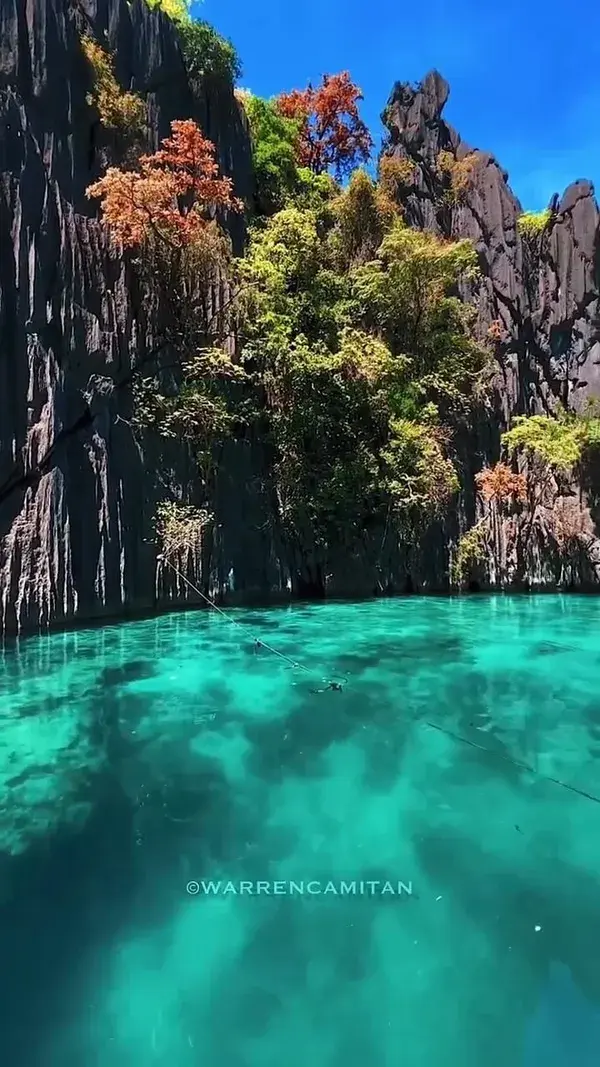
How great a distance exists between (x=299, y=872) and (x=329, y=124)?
1842 centimetres

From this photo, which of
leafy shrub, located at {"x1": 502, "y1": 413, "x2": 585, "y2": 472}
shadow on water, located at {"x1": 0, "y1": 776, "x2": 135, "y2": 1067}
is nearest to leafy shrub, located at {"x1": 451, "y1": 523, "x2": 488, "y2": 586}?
leafy shrub, located at {"x1": 502, "y1": 413, "x2": 585, "y2": 472}

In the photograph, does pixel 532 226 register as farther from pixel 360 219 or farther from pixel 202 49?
pixel 202 49

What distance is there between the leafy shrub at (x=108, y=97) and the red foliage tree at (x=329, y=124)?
6.41m

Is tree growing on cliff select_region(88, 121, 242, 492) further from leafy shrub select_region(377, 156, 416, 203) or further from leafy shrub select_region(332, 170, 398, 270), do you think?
leafy shrub select_region(377, 156, 416, 203)

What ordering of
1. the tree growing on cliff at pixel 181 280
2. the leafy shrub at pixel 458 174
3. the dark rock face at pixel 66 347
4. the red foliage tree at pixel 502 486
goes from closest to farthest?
the dark rock face at pixel 66 347 → the tree growing on cliff at pixel 181 280 → the red foliage tree at pixel 502 486 → the leafy shrub at pixel 458 174

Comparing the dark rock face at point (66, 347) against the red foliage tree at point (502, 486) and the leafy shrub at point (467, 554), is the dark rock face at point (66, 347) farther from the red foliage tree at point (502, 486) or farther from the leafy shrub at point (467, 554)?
the red foliage tree at point (502, 486)

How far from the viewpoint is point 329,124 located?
672 inches

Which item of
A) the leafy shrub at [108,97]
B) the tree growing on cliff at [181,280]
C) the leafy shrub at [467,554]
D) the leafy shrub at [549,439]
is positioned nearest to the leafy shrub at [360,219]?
the tree growing on cliff at [181,280]

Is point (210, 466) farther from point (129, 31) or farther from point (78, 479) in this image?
point (129, 31)

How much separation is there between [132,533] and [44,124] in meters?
6.19

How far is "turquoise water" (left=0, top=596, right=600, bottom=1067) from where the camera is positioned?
2.25 meters

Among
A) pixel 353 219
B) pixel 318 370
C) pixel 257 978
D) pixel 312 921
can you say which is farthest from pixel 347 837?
pixel 353 219

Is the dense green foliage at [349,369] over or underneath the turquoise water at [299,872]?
over

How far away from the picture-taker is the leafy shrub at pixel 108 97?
35.2 ft
